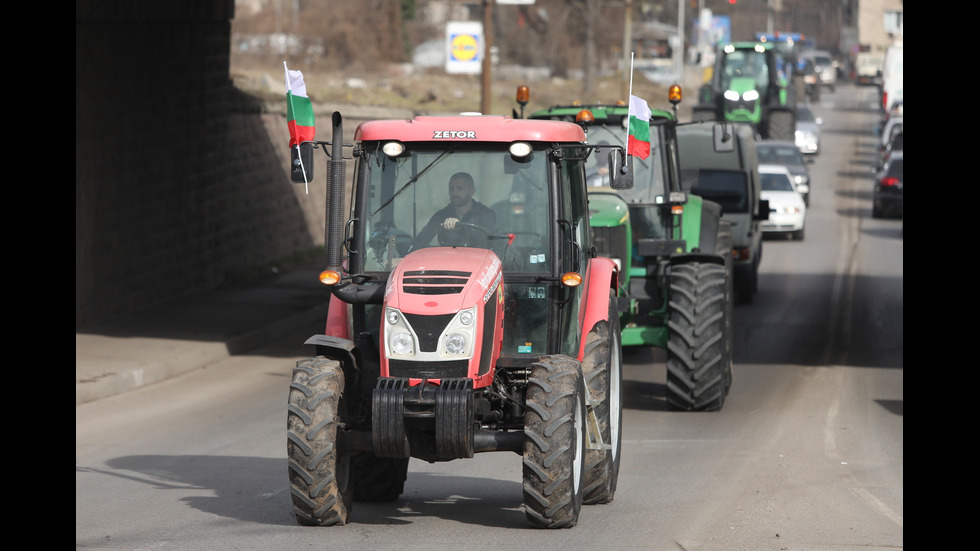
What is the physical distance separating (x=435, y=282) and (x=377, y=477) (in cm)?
177

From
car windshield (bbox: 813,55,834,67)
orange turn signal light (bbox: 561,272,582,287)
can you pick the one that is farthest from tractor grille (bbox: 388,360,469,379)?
car windshield (bbox: 813,55,834,67)

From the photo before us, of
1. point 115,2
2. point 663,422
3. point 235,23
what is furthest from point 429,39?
point 663,422

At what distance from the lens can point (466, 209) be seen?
841 centimetres

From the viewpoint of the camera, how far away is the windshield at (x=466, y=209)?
8398 millimetres

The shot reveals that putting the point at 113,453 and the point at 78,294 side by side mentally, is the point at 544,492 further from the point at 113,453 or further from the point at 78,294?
the point at 78,294

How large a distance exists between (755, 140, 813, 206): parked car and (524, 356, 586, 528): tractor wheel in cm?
2838

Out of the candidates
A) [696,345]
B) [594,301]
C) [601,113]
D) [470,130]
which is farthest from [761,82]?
[470,130]

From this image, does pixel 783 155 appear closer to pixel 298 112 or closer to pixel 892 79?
pixel 892 79

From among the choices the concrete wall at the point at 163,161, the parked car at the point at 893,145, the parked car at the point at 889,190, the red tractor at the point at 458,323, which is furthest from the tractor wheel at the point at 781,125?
the red tractor at the point at 458,323

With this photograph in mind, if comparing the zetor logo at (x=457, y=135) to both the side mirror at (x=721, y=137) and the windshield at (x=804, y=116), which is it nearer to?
the side mirror at (x=721, y=137)

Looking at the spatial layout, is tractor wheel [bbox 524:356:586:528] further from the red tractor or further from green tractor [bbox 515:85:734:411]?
green tractor [bbox 515:85:734:411]

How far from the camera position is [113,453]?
11.5m

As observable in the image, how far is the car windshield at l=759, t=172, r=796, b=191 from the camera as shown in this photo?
30.9 metres

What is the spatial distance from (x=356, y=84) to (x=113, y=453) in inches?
1514
